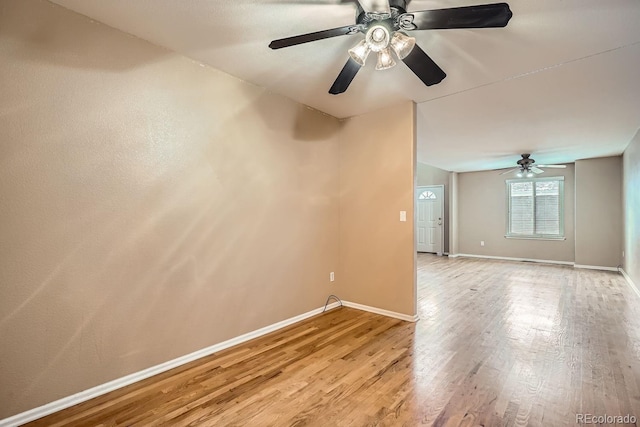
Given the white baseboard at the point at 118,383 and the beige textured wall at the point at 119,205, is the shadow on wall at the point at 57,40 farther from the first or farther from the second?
the white baseboard at the point at 118,383

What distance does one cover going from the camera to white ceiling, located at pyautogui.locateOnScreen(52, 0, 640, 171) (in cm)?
188

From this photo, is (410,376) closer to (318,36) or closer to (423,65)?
(423,65)

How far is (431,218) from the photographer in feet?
29.7

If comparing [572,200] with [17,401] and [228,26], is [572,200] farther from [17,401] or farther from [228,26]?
[17,401]

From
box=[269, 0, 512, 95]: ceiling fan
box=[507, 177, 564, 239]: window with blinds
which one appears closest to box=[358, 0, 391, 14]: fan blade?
box=[269, 0, 512, 95]: ceiling fan

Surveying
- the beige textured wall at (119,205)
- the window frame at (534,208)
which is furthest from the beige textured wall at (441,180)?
the beige textured wall at (119,205)

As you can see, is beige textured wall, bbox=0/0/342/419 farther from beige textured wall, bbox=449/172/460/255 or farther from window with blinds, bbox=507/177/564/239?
window with blinds, bbox=507/177/564/239

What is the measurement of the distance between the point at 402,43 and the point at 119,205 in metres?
2.07

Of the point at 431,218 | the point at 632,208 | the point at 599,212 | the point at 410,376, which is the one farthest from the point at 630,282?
the point at 410,376

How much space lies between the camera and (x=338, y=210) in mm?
3889

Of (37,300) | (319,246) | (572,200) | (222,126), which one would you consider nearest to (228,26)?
(222,126)

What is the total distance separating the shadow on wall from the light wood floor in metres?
2.12

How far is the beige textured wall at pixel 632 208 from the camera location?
14.6 ft

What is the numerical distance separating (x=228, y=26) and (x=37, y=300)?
2.05m
